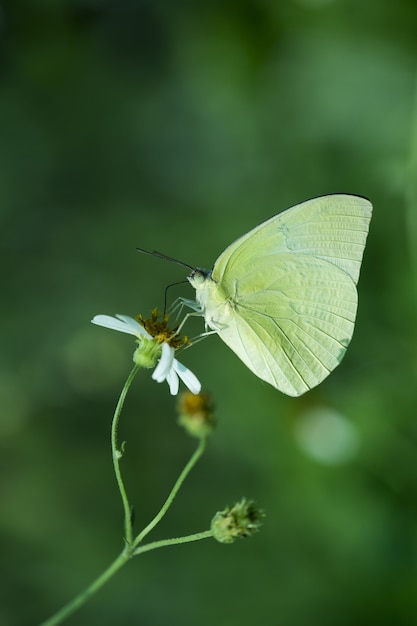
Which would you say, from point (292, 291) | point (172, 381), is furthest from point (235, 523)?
point (292, 291)

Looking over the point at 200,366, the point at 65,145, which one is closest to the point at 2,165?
the point at 65,145

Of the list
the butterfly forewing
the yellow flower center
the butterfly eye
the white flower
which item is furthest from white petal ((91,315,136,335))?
the butterfly forewing

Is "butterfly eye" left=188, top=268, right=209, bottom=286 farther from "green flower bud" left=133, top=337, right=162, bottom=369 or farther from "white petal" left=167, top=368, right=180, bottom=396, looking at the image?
"white petal" left=167, top=368, right=180, bottom=396

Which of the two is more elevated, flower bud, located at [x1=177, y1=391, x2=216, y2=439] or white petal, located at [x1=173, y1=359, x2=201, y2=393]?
white petal, located at [x1=173, y1=359, x2=201, y2=393]

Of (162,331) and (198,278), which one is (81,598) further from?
(198,278)

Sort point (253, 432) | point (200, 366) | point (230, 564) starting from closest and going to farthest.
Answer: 1. point (230, 564)
2. point (253, 432)
3. point (200, 366)

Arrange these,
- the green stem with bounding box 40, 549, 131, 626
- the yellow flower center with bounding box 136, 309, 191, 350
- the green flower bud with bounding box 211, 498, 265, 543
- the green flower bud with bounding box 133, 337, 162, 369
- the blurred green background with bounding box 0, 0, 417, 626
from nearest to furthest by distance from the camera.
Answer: the green stem with bounding box 40, 549, 131, 626 → the green flower bud with bounding box 211, 498, 265, 543 → the green flower bud with bounding box 133, 337, 162, 369 → the yellow flower center with bounding box 136, 309, 191, 350 → the blurred green background with bounding box 0, 0, 417, 626

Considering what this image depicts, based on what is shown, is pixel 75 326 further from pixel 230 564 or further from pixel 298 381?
pixel 298 381
